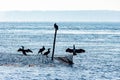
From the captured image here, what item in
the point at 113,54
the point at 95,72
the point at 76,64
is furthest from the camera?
the point at 113,54

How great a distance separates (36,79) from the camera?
155 feet

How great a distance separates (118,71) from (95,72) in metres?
2.61

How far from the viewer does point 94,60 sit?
63844 mm

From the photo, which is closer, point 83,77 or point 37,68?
point 83,77

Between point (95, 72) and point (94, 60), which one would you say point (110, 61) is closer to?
point (94, 60)

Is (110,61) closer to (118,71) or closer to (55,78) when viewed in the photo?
(118,71)

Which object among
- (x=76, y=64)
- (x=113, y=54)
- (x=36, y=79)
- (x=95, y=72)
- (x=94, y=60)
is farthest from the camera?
(x=113, y=54)

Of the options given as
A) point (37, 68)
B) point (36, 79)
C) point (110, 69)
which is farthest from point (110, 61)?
point (36, 79)

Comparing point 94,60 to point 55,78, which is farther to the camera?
point 94,60

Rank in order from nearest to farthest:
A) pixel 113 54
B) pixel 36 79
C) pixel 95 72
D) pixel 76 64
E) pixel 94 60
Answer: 1. pixel 36 79
2. pixel 95 72
3. pixel 76 64
4. pixel 94 60
5. pixel 113 54

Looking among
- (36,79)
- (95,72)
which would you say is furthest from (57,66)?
(36,79)

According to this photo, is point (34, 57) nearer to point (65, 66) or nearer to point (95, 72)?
point (65, 66)

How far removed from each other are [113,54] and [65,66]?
17.7 meters

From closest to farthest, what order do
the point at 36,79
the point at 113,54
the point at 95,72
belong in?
the point at 36,79
the point at 95,72
the point at 113,54
